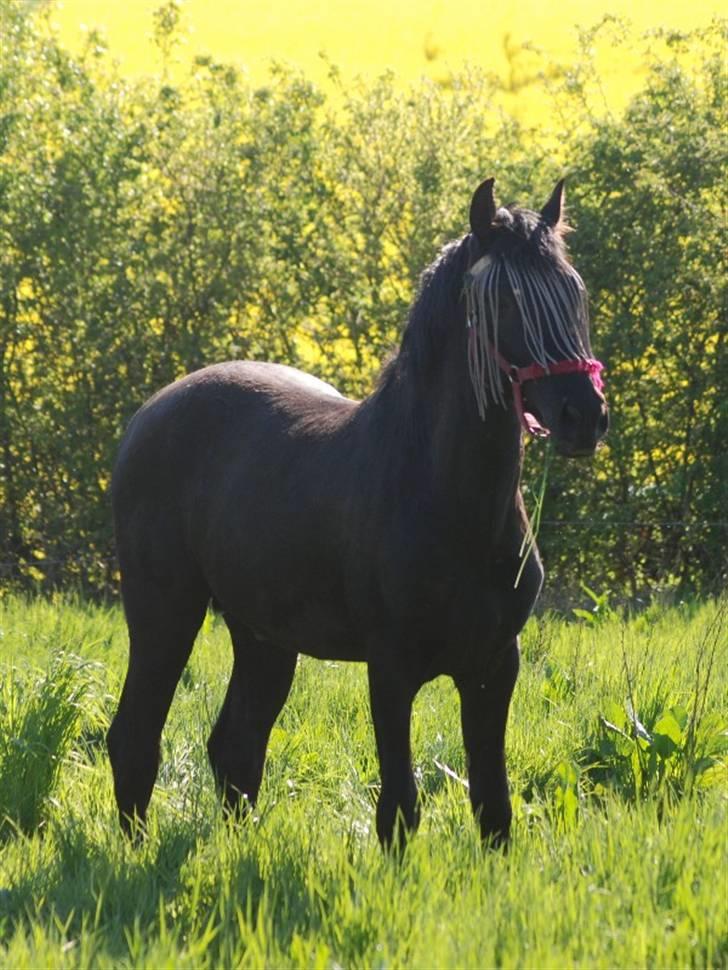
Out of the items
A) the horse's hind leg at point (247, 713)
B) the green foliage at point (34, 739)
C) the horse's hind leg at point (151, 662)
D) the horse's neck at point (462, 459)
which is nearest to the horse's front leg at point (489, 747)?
the horse's neck at point (462, 459)

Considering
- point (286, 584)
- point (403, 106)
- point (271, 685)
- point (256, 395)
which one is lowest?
point (271, 685)

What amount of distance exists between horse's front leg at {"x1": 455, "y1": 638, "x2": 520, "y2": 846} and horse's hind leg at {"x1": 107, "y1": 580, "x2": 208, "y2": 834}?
1.44 meters

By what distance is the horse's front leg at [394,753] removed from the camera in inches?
163

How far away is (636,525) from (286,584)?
6.96m

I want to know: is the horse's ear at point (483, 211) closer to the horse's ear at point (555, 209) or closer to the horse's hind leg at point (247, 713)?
the horse's ear at point (555, 209)

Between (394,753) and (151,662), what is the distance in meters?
1.54

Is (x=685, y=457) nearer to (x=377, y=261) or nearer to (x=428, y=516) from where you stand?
(x=377, y=261)

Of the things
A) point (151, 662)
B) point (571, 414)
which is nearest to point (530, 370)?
point (571, 414)

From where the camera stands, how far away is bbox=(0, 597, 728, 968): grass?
3.29 meters

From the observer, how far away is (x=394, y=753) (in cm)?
417

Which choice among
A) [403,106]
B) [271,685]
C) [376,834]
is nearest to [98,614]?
[271,685]

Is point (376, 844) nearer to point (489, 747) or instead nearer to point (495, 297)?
point (489, 747)

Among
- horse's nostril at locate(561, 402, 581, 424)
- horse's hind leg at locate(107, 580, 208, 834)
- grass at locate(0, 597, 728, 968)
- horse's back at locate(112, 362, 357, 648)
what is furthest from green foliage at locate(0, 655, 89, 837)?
horse's nostril at locate(561, 402, 581, 424)

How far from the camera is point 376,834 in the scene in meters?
4.22
